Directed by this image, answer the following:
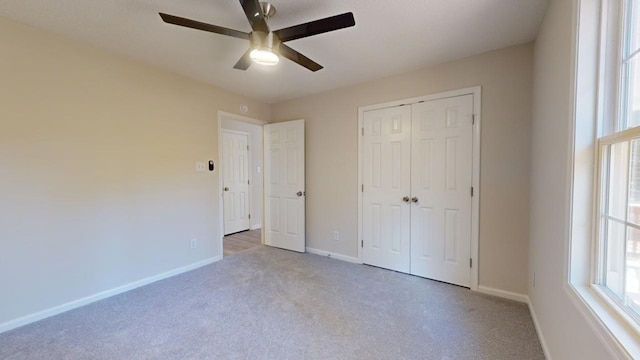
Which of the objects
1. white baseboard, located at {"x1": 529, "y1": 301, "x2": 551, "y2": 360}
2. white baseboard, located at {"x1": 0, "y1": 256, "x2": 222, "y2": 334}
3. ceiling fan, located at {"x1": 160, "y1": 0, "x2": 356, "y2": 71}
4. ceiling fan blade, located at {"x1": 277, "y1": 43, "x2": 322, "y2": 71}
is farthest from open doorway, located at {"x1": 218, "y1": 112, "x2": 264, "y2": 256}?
white baseboard, located at {"x1": 529, "y1": 301, "x2": 551, "y2": 360}

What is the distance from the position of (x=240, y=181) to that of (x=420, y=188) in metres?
3.65

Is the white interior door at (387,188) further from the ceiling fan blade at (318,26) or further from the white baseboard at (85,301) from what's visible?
the white baseboard at (85,301)

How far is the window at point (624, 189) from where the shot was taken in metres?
0.98

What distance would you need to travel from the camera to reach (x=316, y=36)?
220cm

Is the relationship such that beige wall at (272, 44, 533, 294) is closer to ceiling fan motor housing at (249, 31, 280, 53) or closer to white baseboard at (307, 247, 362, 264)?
white baseboard at (307, 247, 362, 264)

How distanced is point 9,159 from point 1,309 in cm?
114

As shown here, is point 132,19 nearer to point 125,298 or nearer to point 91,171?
point 91,171

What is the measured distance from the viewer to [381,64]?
2.76 meters

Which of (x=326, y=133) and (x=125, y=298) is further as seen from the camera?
(x=326, y=133)

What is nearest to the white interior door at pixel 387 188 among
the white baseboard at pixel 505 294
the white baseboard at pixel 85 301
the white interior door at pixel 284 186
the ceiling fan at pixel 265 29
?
the white baseboard at pixel 505 294

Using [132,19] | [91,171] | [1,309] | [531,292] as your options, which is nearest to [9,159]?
[91,171]

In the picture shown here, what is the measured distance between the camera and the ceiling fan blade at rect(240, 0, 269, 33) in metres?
1.47

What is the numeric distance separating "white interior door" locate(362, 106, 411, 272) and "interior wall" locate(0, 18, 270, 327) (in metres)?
2.13

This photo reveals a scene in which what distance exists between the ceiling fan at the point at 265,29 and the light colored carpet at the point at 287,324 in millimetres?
2048
